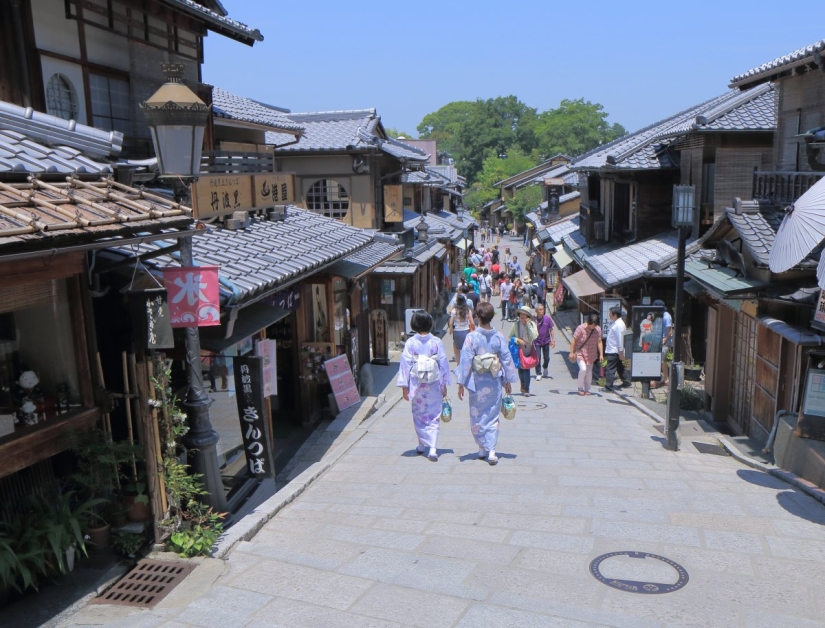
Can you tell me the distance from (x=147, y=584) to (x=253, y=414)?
2.76 meters

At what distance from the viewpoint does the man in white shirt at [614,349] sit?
16.6 meters

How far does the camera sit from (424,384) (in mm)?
9531

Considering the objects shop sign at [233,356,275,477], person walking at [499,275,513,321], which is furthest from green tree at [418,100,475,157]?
shop sign at [233,356,275,477]

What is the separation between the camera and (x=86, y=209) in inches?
216

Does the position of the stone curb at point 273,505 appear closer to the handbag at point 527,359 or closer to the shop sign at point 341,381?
the shop sign at point 341,381

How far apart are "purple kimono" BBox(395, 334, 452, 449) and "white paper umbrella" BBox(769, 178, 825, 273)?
4.19 meters

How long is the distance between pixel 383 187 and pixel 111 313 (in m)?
17.1

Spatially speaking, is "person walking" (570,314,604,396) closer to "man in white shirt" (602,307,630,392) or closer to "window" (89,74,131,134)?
"man in white shirt" (602,307,630,392)

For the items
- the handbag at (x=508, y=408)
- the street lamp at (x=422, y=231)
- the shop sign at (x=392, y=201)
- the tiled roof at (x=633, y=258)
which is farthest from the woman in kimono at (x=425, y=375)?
the street lamp at (x=422, y=231)

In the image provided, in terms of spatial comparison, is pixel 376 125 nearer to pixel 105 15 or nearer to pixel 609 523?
pixel 105 15

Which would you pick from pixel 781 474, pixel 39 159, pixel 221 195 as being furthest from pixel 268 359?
pixel 781 474

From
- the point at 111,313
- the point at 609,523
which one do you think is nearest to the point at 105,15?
the point at 111,313

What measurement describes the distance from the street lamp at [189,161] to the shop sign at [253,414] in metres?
1.43

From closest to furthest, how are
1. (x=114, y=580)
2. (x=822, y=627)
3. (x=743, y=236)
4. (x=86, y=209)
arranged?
1. (x=822, y=627)
2. (x=86, y=209)
3. (x=114, y=580)
4. (x=743, y=236)
